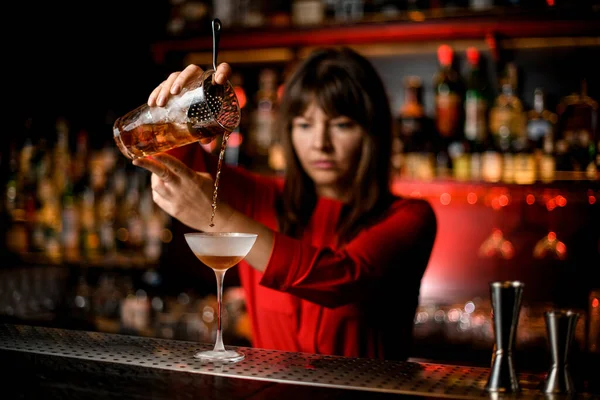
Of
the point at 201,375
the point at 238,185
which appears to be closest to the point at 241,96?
the point at 238,185

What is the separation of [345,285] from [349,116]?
56cm

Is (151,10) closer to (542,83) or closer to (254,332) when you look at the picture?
(542,83)

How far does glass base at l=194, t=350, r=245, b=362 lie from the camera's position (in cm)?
141

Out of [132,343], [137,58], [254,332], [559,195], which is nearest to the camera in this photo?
[132,343]

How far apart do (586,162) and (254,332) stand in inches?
68.5

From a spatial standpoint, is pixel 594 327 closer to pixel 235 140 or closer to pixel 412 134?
pixel 412 134

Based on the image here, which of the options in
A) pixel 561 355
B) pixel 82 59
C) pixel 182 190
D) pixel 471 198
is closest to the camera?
pixel 561 355

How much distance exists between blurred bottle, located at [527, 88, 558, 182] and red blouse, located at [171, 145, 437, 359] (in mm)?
1329

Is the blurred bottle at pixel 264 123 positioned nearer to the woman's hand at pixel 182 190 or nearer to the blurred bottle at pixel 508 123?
the blurred bottle at pixel 508 123

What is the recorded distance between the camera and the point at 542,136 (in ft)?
10.7

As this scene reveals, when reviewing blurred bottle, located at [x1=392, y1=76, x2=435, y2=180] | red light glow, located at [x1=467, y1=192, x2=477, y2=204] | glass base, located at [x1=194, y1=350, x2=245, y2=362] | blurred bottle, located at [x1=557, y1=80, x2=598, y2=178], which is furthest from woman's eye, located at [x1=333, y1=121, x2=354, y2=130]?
red light glow, located at [x1=467, y1=192, x2=477, y2=204]

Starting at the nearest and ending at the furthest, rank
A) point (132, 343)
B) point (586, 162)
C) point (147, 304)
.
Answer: point (132, 343)
point (586, 162)
point (147, 304)

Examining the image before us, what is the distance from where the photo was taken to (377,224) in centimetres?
196

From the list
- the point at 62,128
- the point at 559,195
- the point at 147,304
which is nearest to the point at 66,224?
the point at 62,128
